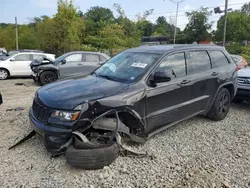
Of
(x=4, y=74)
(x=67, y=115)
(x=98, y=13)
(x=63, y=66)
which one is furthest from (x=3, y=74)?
(x=98, y=13)

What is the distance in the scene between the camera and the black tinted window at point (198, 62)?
172 inches

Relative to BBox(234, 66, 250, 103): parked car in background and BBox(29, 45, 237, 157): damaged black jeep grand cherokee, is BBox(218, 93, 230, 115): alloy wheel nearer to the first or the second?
BBox(29, 45, 237, 157): damaged black jeep grand cherokee

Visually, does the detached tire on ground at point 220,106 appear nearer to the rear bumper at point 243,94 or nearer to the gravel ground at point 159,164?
the gravel ground at point 159,164

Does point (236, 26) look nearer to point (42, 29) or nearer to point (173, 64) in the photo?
point (42, 29)

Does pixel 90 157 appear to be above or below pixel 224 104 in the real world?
below

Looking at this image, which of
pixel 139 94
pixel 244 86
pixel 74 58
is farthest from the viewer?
pixel 74 58

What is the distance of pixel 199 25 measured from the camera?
149 feet

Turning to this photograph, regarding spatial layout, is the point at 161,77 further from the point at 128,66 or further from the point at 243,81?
the point at 243,81

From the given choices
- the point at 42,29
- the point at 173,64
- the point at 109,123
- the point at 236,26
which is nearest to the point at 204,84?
the point at 173,64

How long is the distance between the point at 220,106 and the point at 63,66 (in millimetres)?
6750

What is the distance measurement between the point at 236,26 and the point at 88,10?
117ft

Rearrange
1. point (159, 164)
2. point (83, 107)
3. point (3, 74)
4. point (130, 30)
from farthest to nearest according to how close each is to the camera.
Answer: point (130, 30) < point (3, 74) < point (159, 164) < point (83, 107)

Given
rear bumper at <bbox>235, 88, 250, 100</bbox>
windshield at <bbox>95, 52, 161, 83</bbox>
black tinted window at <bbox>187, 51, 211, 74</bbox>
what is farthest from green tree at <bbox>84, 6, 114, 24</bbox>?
windshield at <bbox>95, 52, 161, 83</bbox>

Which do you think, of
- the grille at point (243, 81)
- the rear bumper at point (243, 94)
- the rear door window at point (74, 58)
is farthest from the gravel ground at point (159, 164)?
the rear door window at point (74, 58)
